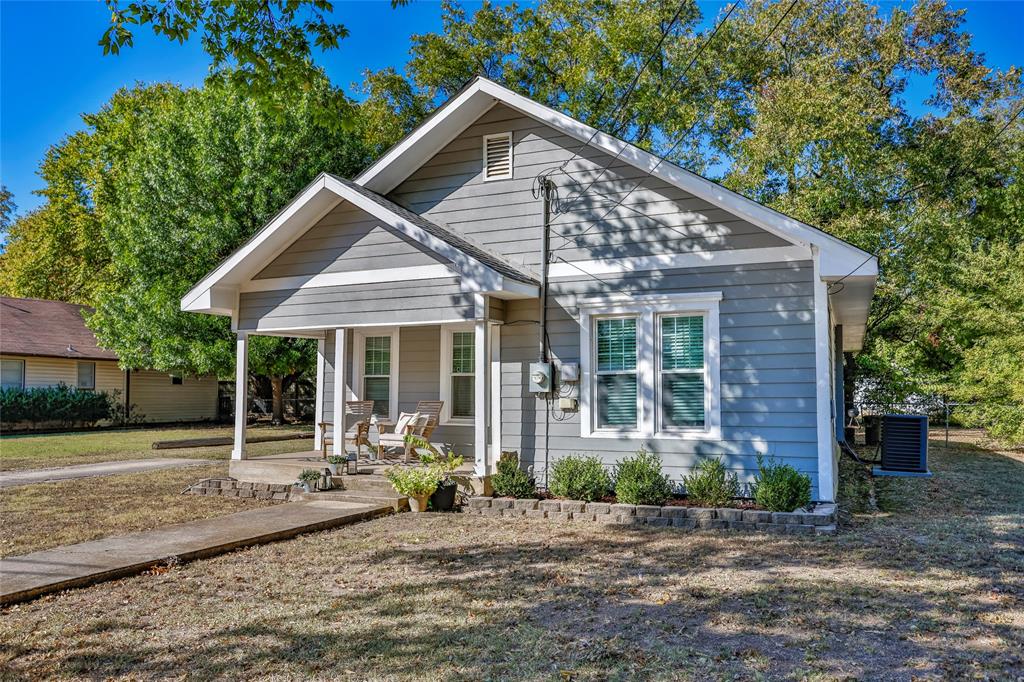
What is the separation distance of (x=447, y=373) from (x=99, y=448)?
466 inches

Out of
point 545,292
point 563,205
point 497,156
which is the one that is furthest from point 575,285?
point 497,156

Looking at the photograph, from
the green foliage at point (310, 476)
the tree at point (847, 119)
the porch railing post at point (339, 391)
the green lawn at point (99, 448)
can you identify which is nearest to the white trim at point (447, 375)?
the porch railing post at point (339, 391)

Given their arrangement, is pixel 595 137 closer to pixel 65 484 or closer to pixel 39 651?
pixel 39 651

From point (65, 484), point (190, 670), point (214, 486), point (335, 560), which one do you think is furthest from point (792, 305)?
point (65, 484)

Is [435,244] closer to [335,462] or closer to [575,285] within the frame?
[575,285]

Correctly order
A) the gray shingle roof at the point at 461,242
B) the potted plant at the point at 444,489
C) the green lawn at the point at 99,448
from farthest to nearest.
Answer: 1. the green lawn at the point at 99,448
2. the gray shingle roof at the point at 461,242
3. the potted plant at the point at 444,489

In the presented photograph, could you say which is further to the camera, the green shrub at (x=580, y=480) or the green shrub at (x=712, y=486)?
the green shrub at (x=580, y=480)

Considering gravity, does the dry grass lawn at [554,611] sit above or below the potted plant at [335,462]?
below

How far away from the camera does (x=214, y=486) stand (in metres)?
11.0

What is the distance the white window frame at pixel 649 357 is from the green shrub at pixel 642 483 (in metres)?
0.57

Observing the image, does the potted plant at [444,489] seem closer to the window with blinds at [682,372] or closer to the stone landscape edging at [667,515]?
the stone landscape edging at [667,515]

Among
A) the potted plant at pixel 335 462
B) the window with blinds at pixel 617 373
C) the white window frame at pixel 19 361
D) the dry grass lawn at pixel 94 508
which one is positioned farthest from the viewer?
the white window frame at pixel 19 361

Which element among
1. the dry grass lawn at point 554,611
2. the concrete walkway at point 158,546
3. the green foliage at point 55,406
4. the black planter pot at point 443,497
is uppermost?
the green foliage at point 55,406

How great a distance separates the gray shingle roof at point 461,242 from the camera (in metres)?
9.48
